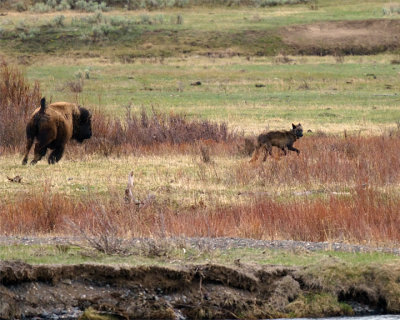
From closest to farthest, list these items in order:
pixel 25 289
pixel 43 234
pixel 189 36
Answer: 1. pixel 25 289
2. pixel 43 234
3. pixel 189 36

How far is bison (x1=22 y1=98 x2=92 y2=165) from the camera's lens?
2145 centimetres

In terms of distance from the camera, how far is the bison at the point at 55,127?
70.4 ft

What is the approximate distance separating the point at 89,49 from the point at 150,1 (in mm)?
21215

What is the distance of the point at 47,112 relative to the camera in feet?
70.5

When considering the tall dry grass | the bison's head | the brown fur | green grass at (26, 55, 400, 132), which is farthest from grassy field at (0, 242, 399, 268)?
green grass at (26, 55, 400, 132)

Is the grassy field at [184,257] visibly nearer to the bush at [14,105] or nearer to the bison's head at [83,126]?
the bison's head at [83,126]

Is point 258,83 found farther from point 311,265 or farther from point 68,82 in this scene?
point 311,265

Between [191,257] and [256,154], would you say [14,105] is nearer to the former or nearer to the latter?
[256,154]

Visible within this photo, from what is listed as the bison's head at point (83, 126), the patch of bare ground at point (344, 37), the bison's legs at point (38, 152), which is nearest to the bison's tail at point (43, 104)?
the bison's legs at point (38, 152)

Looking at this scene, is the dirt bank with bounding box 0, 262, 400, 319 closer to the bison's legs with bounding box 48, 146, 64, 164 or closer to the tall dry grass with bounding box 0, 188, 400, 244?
the tall dry grass with bounding box 0, 188, 400, 244

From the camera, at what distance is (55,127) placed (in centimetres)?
2175

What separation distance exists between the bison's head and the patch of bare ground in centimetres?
3430

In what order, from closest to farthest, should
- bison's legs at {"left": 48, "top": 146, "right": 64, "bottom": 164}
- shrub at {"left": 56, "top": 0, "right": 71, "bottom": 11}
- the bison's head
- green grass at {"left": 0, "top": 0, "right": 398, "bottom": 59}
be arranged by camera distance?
bison's legs at {"left": 48, "top": 146, "right": 64, "bottom": 164}
the bison's head
green grass at {"left": 0, "top": 0, "right": 398, "bottom": 59}
shrub at {"left": 56, "top": 0, "right": 71, "bottom": 11}

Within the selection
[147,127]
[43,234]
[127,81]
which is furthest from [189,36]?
[43,234]
